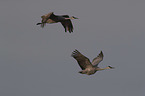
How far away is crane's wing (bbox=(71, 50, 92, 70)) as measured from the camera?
35531mm

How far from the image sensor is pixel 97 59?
134 ft

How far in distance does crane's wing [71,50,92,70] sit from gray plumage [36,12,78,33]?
11.5 feet

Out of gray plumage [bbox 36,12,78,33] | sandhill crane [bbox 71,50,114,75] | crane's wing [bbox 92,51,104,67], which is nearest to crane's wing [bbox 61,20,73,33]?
gray plumage [bbox 36,12,78,33]

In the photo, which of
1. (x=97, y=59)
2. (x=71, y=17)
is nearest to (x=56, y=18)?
(x=71, y=17)

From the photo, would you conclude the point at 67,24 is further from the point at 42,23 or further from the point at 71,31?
the point at 42,23

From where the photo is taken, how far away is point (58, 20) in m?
40.5

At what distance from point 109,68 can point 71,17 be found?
6.88 m

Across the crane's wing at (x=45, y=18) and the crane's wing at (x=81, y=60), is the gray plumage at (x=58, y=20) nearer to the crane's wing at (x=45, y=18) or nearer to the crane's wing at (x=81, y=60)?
the crane's wing at (x=45, y=18)

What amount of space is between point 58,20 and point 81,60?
18.9ft

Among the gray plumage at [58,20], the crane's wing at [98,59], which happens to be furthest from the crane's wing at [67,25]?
the crane's wing at [98,59]

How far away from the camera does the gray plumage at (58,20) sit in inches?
1446

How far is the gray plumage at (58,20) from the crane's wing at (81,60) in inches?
138

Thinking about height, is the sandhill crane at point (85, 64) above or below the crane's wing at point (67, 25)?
below

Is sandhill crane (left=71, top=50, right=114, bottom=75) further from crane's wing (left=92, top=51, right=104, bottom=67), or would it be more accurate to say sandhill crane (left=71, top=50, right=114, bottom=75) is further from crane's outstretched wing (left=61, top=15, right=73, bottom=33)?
crane's outstretched wing (left=61, top=15, right=73, bottom=33)
